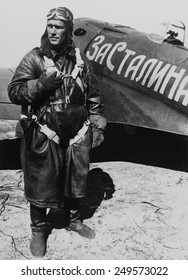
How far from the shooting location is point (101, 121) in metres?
4.36

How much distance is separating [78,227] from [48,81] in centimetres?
213

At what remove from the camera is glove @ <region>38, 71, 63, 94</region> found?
359cm

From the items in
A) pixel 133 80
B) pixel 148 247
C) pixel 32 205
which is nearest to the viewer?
pixel 32 205

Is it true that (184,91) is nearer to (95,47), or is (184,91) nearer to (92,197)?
(95,47)

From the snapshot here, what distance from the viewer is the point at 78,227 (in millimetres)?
4809

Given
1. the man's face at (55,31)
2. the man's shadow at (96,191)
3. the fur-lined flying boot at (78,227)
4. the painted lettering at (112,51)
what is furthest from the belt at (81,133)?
the painted lettering at (112,51)

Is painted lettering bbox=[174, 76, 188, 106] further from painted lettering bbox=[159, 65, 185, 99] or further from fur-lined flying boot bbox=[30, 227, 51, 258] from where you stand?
fur-lined flying boot bbox=[30, 227, 51, 258]

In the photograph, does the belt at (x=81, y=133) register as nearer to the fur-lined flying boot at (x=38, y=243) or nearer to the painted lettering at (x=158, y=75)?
the fur-lined flying boot at (x=38, y=243)

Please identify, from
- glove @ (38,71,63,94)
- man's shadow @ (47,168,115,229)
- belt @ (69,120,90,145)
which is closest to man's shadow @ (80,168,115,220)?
man's shadow @ (47,168,115,229)

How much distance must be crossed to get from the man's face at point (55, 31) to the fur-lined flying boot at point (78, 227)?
2.21m

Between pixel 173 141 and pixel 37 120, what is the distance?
5500mm

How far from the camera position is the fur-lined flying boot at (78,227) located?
15.6 ft
